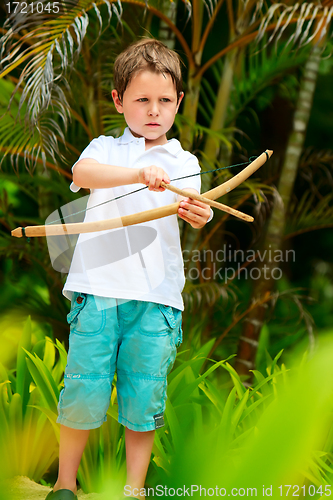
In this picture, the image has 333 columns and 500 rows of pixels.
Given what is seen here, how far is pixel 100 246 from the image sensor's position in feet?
3.04

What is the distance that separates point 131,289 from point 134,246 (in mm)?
87

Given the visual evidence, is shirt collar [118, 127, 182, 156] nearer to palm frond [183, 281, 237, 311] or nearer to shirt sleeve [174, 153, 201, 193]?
shirt sleeve [174, 153, 201, 193]

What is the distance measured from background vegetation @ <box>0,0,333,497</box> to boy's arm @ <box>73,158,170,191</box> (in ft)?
1.43

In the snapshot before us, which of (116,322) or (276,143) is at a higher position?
(276,143)

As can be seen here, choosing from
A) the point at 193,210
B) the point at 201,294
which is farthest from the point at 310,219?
the point at 193,210

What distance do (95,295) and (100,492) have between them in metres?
0.50

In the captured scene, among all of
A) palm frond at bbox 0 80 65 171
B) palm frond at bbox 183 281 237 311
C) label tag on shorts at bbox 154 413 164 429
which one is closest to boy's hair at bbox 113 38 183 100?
palm frond at bbox 0 80 65 171

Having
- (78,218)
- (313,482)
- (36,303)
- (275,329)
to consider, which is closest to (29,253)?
(36,303)

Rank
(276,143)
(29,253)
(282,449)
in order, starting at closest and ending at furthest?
(282,449) → (29,253) → (276,143)

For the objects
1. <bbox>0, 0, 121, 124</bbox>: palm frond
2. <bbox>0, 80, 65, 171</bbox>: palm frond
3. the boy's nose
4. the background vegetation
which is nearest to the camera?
the boy's nose

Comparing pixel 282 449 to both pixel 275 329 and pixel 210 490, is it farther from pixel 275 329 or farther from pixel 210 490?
pixel 275 329

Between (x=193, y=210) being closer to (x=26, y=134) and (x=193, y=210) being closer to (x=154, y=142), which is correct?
(x=154, y=142)

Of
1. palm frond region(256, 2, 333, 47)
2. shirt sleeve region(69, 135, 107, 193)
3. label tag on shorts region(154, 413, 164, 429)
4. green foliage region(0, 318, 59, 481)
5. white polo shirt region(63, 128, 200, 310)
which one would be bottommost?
green foliage region(0, 318, 59, 481)

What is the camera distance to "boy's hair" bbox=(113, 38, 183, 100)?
89 centimetres
